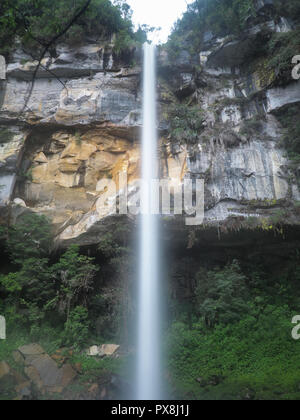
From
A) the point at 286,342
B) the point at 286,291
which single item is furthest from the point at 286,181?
the point at 286,342

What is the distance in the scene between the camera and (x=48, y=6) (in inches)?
461

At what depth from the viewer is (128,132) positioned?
10961 millimetres

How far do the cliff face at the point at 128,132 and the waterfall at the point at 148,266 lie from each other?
1.21 feet

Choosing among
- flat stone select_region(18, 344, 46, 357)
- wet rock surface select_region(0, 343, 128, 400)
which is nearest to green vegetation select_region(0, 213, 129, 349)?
flat stone select_region(18, 344, 46, 357)

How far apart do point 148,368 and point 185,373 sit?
1.03 m

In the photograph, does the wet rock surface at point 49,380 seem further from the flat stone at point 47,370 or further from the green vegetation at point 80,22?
the green vegetation at point 80,22

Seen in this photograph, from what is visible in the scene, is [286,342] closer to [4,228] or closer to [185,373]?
[185,373]

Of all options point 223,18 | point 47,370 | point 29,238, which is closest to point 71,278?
point 29,238

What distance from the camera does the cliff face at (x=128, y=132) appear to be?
30.7ft

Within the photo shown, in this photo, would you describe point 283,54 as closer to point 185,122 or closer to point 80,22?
point 185,122

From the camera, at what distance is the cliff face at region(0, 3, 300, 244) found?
30.7 ft

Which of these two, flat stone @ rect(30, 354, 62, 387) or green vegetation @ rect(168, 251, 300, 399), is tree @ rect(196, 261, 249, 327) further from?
flat stone @ rect(30, 354, 62, 387)

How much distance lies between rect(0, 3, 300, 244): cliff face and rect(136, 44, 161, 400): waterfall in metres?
0.37

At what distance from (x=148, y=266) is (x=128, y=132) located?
5284 millimetres
